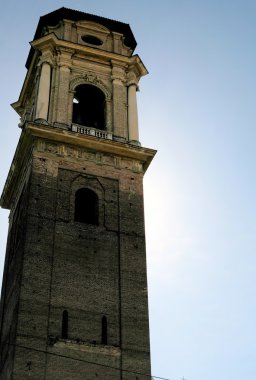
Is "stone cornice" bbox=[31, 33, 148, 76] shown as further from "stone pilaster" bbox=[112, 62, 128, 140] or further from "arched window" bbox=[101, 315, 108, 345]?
"arched window" bbox=[101, 315, 108, 345]

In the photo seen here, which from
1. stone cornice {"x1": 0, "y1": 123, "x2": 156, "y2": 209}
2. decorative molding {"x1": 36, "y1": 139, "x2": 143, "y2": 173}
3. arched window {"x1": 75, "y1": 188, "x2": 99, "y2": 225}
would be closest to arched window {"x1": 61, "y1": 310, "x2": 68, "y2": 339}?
arched window {"x1": 75, "y1": 188, "x2": 99, "y2": 225}

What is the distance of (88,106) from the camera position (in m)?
39.7

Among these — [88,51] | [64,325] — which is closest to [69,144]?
[88,51]

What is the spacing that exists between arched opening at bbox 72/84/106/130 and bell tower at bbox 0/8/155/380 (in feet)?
0.21

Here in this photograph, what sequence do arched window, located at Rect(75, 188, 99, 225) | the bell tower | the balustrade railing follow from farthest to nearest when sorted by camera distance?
the balustrade railing, arched window, located at Rect(75, 188, 99, 225), the bell tower

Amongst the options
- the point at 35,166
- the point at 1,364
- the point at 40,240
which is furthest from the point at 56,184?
the point at 1,364

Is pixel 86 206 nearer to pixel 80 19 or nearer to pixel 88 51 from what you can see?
pixel 88 51

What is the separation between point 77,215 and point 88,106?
9.78m

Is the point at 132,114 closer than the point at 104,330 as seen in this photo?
No

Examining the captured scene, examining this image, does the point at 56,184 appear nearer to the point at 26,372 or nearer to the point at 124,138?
the point at 124,138

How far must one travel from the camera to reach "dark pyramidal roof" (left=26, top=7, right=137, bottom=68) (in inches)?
1646

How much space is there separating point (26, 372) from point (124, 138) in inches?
575

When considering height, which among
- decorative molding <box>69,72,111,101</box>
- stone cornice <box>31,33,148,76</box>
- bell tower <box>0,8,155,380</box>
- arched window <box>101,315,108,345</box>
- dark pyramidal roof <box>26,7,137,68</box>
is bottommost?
arched window <box>101,315,108,345</box>

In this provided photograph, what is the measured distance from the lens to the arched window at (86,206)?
32062 millimetres
